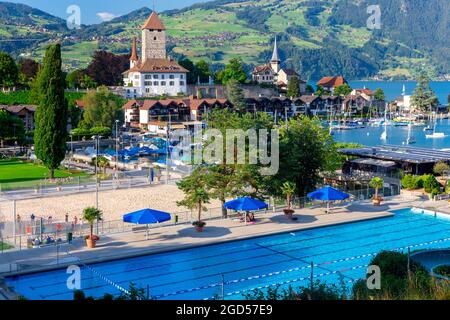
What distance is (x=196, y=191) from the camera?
2650 centimetres

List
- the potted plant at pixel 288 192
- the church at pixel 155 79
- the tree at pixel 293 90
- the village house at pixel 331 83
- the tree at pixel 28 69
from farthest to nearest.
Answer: the village house at pixel 331 83 → the tree at pixel 293 90 → the church at pixel 155 79 → the tree at pixel 28 69 → the potted plant at pixel 288 192

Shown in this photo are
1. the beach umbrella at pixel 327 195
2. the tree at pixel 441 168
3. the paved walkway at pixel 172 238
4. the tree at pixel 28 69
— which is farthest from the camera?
the tree at pixel 28 69

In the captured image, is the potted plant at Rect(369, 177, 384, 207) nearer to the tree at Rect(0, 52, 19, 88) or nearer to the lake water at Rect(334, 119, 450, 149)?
the lake water at Rect(334, 119, 450, 149)

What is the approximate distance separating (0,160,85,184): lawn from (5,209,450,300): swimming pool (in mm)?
20498

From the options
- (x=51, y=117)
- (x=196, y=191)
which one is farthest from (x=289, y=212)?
(x=51, y=117)

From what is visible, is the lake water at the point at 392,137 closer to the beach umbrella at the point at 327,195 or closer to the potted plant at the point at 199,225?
the beach umbrella at the point at 327,195

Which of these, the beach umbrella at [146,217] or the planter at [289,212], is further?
the planter at [289,212]

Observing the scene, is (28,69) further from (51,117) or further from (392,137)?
(392,137)

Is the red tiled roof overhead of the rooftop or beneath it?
overhead

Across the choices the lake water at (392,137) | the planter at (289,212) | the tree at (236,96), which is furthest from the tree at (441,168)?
the tree at (236,96)

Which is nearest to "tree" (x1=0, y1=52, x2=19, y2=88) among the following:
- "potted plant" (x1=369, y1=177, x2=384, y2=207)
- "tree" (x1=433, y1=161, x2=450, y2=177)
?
"tree" (x1=433, y1=161, x2=450, y2=177)

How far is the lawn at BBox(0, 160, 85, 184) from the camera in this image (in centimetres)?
4057

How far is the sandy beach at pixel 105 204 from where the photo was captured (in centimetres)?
2991

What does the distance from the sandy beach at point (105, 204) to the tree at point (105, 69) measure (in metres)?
67.0
